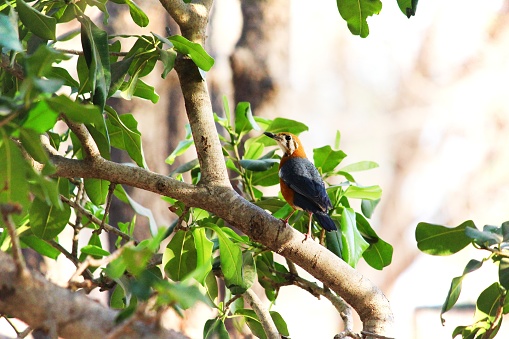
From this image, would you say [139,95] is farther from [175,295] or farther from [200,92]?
[175,295]

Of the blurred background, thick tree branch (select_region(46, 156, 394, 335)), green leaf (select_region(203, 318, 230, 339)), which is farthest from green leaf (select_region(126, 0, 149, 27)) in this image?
the blurred background

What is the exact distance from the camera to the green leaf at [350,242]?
108 cm

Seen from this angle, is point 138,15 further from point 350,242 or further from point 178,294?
point 178,294

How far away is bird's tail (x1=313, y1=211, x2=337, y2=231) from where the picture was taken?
1.12 metres

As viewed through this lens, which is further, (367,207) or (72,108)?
(367,207)

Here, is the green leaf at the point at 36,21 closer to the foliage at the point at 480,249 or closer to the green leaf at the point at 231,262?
the green leaf at the point at 231,262

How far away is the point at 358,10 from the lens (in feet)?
3.62

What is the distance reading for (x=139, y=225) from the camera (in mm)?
2609

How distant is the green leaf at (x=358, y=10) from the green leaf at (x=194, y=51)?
0.28 meters

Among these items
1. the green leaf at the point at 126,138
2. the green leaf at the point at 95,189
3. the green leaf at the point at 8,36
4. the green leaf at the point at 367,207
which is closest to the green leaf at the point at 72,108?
the green leaf at the point at 8,36

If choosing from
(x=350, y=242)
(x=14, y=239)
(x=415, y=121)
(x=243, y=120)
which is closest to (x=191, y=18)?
(x=243, y=120)

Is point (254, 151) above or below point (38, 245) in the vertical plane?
above

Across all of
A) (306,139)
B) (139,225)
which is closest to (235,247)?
(139,225)

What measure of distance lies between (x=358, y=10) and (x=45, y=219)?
23.1 inches
